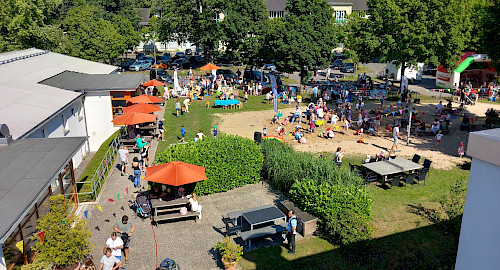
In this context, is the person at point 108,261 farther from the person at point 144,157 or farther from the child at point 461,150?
the child at point 461,150

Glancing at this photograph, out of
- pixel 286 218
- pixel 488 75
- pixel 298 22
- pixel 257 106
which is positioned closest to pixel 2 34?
pixel 257 106

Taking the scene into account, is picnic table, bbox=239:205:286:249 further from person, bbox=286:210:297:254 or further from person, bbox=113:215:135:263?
person, bbox=113:215:135:263

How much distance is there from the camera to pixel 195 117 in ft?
96.9

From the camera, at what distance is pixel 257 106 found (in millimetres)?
33625

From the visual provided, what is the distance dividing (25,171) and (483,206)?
11.5 metres

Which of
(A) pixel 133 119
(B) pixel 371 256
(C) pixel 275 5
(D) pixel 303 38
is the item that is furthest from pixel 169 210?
(C) pixel 275 5

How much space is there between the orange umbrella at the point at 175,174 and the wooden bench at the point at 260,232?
284 centimetres

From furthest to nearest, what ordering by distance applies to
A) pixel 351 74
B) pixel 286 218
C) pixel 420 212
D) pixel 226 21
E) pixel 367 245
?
pixel 351 74 → pixel 226 21 → pixel 420 212 → pixel 286 218 → pixel 367 245

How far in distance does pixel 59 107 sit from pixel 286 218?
1160cm

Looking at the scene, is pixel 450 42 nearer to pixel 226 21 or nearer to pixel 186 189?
pixel 226 21

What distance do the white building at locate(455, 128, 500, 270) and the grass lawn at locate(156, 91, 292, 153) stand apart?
16.5 metres

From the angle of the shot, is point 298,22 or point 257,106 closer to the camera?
point 257,106

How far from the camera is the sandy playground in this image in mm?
22773

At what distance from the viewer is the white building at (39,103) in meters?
15.9
